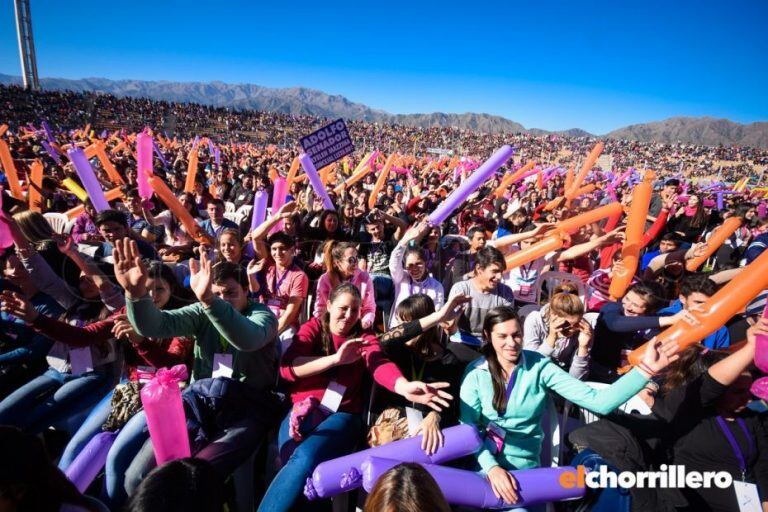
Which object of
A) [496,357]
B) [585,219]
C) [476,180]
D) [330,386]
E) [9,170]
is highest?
[476,180]

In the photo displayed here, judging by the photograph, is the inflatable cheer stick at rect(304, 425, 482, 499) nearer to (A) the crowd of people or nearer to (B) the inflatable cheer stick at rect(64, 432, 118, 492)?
(A) the crowd of people

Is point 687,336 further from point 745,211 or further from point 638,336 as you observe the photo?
point 745,211

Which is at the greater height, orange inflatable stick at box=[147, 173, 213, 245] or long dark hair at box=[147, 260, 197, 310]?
orange inflatable stick at box=[147, 173, 213, 245]

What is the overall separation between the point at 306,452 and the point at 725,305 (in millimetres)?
2405

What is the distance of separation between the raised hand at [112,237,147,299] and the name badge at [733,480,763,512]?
139 inches

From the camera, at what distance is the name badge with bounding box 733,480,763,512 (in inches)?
82.5

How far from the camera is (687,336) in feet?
6.21

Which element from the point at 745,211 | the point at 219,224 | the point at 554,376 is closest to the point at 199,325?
the point at 554,376

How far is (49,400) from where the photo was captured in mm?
2795

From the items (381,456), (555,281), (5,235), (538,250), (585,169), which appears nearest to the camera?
(381,456)

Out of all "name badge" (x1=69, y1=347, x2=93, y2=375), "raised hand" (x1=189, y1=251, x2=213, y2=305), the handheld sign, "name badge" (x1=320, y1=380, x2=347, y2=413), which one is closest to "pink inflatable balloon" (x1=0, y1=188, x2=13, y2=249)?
"name badge" (x1=69, y1=347, x2=93, y2=375)

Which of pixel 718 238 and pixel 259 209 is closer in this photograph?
pixel 718 238

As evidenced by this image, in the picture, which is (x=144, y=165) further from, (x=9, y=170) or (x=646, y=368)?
(x=646, y=368)

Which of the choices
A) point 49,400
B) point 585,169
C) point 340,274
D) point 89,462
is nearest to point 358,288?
point 340,274
